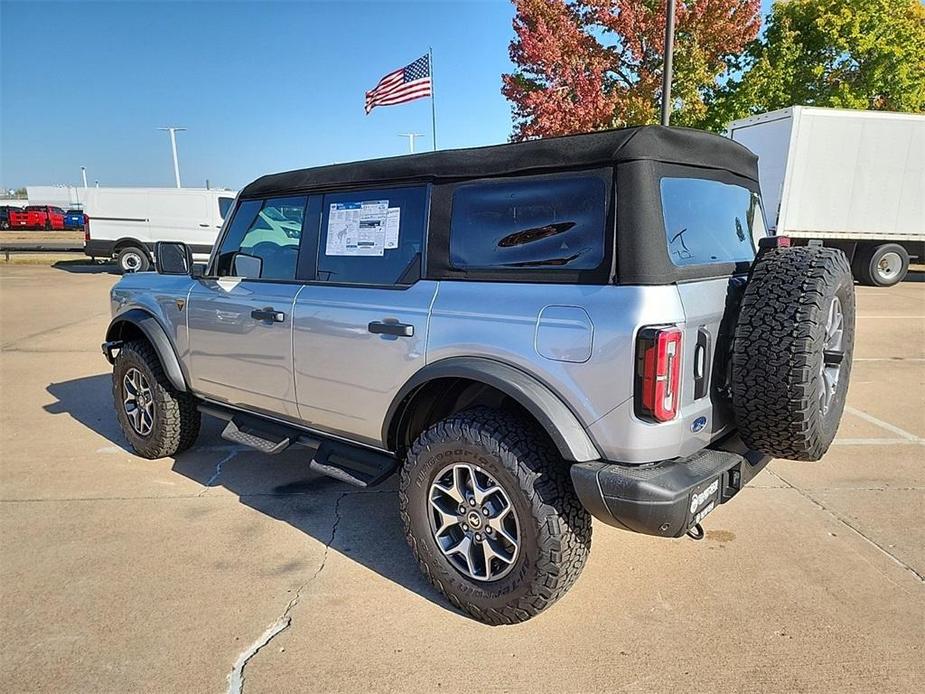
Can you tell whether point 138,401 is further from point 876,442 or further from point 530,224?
point 876,442

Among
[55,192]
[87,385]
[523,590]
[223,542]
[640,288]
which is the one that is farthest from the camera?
[55,192]

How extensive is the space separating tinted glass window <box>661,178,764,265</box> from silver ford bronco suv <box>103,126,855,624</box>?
0.05 ft

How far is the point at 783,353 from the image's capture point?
2.29 m

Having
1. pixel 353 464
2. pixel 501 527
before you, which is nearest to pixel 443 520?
pixel 501 527

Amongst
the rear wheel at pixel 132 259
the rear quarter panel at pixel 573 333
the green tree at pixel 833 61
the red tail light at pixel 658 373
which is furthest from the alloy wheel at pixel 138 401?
the green tree at pixel 833 61

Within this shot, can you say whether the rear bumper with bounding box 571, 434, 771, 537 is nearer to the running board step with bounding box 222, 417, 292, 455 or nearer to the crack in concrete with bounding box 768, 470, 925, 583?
the crack in concrete with bounding box 768, 470, 925, 583

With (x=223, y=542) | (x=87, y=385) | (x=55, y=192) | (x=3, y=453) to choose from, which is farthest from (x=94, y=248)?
(x=55, y=192)

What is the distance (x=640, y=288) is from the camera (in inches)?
86.1

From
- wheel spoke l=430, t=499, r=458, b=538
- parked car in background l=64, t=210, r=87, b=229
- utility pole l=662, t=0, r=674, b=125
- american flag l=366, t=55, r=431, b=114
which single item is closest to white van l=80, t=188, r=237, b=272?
american flag l=366, t=55, r=431, b=114

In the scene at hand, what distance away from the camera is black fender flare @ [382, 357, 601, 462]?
2320 millimetres

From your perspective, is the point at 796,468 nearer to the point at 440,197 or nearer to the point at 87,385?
the point at 440,197

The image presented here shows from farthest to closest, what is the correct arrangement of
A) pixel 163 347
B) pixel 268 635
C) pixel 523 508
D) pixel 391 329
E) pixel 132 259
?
pixel 132 259
pixel 163 347
pixel 391 329
pixel 268 635
pixel 523 508

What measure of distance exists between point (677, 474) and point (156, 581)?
2.44 meters

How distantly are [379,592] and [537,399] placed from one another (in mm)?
1279
